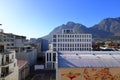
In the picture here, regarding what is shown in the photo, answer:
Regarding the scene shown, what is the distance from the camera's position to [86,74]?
37844 millimetres

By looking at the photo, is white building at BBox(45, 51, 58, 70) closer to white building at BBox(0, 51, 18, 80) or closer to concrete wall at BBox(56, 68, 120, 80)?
white building at BBox(0, 51, 18, 80)

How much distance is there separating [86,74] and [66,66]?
12.3ft

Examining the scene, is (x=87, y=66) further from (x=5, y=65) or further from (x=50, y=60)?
(x=50, y=60)

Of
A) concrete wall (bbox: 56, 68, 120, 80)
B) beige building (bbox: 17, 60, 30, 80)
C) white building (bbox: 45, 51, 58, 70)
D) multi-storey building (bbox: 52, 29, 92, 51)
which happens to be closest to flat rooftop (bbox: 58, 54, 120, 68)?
concrete wall (bbox: 56, 68, 120, 80)

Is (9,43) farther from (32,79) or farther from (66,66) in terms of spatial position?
(66,66)

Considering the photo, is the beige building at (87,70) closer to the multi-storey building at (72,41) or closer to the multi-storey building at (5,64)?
the multi-storey building at (5,64)

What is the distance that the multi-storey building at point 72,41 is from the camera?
9581cm

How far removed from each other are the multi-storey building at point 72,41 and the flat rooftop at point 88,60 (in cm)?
5175

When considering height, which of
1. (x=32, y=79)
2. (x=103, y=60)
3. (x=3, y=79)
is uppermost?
(x=103, y=60)

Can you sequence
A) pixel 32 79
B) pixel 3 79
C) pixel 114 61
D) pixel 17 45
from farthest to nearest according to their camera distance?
pixel 17 45 < pixel 32 79 < pixel 114 61 < pixel 3 79

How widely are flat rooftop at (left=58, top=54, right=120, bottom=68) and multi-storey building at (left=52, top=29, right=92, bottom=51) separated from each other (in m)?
51.8

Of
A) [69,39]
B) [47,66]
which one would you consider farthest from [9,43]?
[69,39]

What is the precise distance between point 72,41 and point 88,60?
55.7 meters

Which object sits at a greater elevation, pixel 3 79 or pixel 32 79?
pixel 3 79
